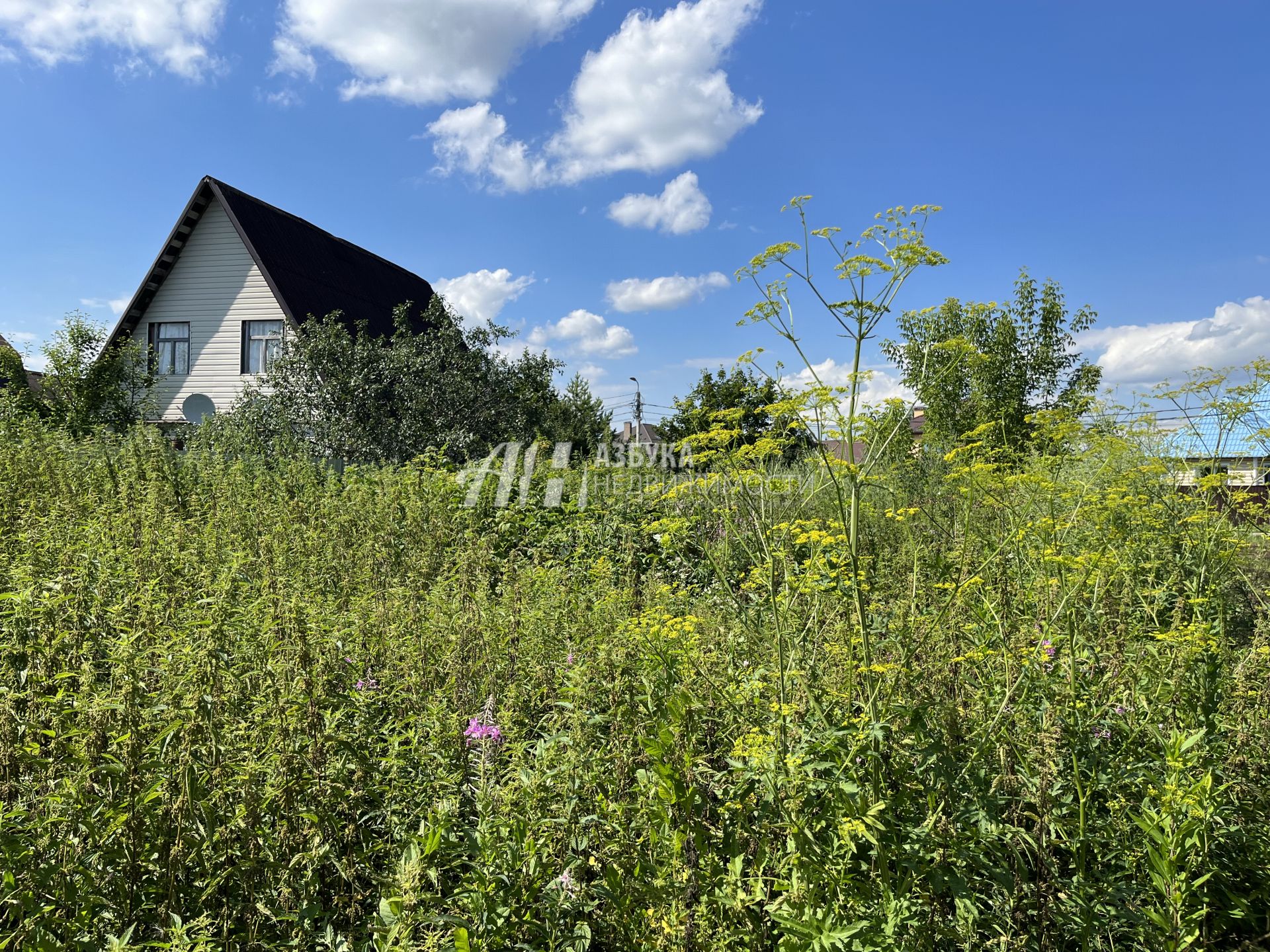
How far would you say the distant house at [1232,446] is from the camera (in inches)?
184

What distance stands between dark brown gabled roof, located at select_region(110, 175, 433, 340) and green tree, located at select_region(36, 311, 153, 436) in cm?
306

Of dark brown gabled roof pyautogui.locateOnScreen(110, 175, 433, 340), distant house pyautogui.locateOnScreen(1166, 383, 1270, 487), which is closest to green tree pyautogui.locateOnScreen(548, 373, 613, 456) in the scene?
dark brown gabled roof pyautogui.locateOnScreen(110, 175, 433, 340)

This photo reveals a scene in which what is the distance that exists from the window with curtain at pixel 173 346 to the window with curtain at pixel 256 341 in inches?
68.0

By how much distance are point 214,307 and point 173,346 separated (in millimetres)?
1577

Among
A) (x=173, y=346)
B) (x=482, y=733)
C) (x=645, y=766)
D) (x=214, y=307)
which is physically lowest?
(x=645, y=766)

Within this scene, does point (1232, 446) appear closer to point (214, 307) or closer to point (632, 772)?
point (632, 772)

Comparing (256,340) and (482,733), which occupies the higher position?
(256,340)

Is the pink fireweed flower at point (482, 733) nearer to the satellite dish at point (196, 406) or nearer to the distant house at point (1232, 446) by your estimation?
the distant house at point (1232, 446)

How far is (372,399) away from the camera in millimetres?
11586

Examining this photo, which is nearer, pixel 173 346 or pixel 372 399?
pixel 372 399

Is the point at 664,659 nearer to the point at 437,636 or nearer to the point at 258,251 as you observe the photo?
the point at 437,636

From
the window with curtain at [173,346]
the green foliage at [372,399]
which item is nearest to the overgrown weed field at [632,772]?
the green foliage at [372,399]

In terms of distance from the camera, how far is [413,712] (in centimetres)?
285

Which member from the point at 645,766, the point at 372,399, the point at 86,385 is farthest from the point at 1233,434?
the point at 86,385
